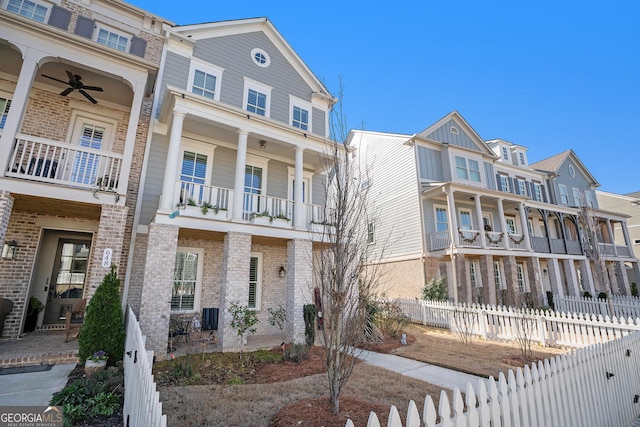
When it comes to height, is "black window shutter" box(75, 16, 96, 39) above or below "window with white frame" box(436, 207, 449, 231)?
above

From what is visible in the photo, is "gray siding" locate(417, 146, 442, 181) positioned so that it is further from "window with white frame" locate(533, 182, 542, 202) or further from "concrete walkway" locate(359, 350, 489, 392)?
"concrete walkway" locate(359, 350, 489, 392)

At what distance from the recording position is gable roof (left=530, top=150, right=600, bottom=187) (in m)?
23.9

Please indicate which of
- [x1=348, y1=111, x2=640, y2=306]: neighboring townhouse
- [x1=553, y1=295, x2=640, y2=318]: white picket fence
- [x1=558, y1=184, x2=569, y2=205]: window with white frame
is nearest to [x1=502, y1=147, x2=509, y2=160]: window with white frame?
[x1=348, y1=111, x2=640, y2=306]: neighboring townhouse

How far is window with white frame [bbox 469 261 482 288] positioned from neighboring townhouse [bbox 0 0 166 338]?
17984 mm

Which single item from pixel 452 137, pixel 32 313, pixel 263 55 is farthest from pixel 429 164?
pixel 32 313

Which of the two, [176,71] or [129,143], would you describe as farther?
[176,71]

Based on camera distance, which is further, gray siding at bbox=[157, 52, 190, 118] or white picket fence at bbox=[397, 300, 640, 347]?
gray siding at bbox=[157, 52, 190, 118]

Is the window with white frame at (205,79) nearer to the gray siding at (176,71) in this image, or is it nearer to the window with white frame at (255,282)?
the gray siding at (176,71)

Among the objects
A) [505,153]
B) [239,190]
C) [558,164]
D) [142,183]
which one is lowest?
[239,190]

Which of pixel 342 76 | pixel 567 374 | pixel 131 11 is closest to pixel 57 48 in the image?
pixel 131 11

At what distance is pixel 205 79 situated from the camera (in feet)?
35.8

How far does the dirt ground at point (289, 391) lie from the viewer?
12.2 feet

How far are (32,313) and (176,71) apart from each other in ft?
29.0

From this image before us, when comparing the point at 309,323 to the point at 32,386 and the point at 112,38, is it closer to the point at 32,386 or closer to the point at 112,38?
the point at 32,386
